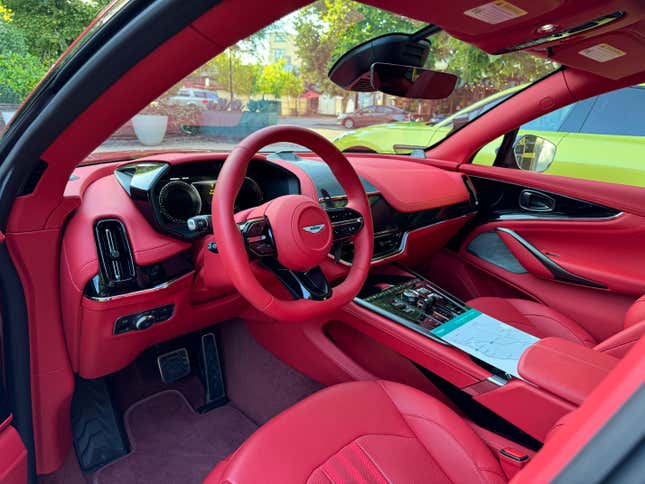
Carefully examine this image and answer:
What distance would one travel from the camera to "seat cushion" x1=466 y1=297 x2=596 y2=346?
182 cm

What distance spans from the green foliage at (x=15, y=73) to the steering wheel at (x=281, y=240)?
56 cm

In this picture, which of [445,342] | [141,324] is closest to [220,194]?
[141,324]

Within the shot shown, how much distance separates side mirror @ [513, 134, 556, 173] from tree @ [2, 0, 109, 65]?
2.06m

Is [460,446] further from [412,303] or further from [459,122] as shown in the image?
[459,122]

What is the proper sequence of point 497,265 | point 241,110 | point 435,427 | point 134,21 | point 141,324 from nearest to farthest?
point 134,21
point 435,427
point 141,324
point 241,110
point 497,265

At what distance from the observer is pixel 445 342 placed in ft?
5.01

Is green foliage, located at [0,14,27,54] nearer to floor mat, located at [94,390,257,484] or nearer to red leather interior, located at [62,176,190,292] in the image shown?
red leather interior, located at [62,176,190,292]

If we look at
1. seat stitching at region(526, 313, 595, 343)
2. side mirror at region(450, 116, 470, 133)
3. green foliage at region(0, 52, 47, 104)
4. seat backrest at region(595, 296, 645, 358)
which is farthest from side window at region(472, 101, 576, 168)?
green foliage at region(0, 52, 47, 104)

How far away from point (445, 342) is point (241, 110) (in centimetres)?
116

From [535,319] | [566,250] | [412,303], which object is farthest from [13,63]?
[566,250]

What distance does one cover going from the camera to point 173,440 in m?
1.80

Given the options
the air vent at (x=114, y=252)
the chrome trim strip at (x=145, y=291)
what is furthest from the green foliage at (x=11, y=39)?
the chrome trim strip at (x=145, y=291)

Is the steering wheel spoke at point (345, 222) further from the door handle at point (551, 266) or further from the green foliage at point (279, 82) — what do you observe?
the door handle at point (551, 266)

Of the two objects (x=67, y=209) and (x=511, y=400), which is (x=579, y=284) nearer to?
(x=511, y=400)
